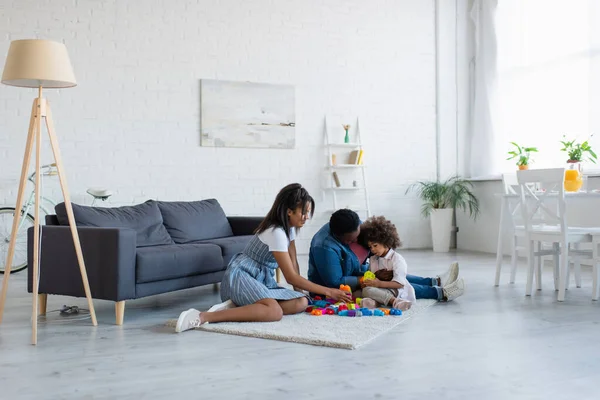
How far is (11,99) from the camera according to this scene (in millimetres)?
6320

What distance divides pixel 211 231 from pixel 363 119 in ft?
10.9

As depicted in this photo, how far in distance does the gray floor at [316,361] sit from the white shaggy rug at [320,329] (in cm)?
7

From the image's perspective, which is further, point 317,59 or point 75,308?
point 317,59

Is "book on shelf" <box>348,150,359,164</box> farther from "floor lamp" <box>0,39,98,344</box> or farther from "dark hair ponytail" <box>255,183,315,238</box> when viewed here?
"floor lamp" <box>0,39,98,344</box>

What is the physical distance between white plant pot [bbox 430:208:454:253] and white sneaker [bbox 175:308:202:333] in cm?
494

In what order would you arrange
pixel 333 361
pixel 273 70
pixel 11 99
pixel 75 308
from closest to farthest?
pixel 333 361 → pixel 75 308 → pixel 11 99 → pixel 273 70

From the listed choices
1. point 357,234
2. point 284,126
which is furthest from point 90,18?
point 357,234

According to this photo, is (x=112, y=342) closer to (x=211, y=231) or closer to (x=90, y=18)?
(x=211, y=231)

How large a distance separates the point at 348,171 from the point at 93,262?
4532 millimetres

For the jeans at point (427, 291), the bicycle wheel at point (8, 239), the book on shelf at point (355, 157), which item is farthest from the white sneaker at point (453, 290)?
the bicycle wheel at point (8, 239)

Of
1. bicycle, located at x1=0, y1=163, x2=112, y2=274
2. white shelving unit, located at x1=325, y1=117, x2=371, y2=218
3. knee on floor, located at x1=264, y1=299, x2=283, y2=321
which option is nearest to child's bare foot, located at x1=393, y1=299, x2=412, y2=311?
knee on floor, located at x1=264, y1=299, x2=283, y2=321

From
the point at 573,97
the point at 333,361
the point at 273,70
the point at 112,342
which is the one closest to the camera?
the point at 333,361

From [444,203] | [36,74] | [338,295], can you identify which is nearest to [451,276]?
[338,295]

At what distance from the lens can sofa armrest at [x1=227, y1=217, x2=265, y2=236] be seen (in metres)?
5.38
